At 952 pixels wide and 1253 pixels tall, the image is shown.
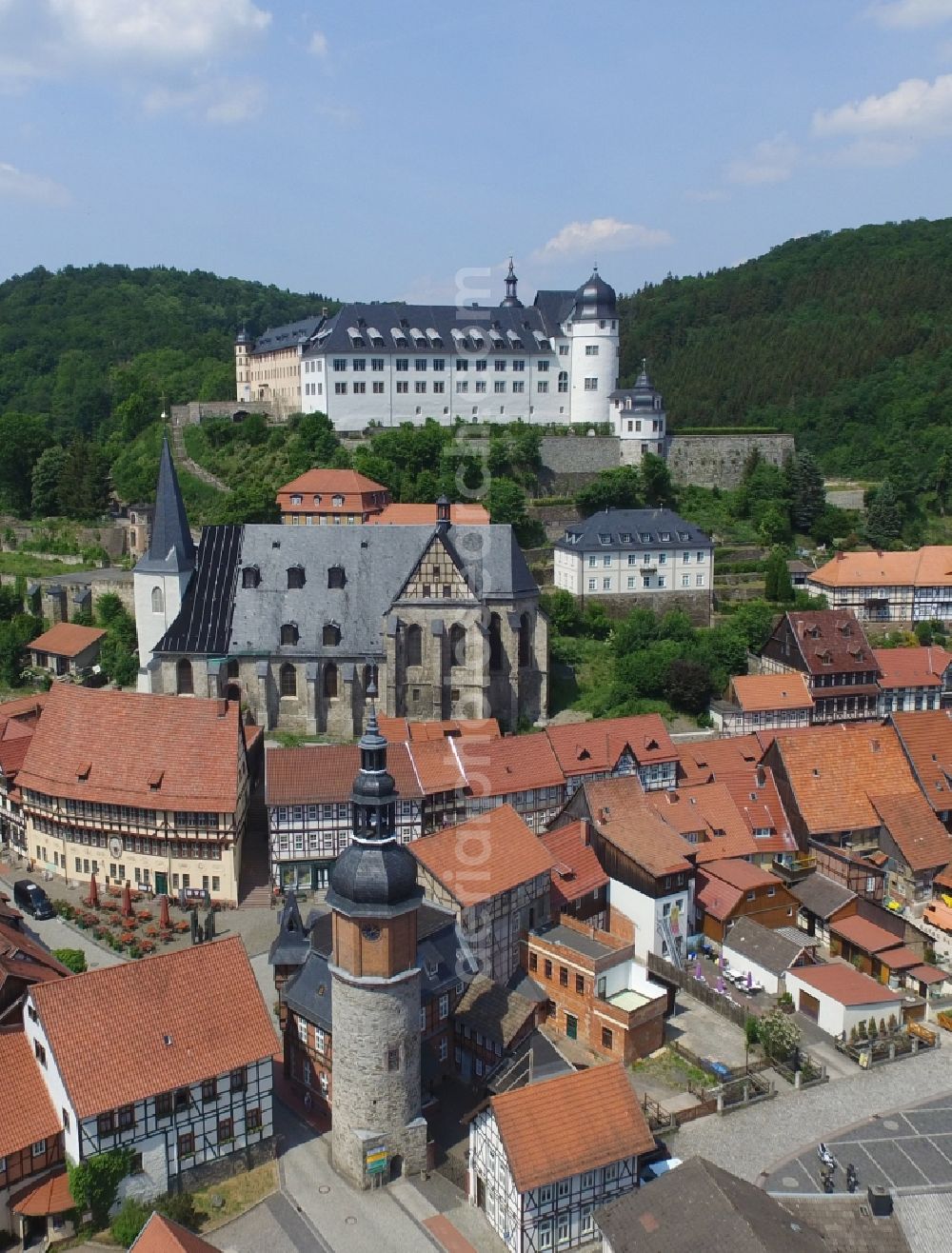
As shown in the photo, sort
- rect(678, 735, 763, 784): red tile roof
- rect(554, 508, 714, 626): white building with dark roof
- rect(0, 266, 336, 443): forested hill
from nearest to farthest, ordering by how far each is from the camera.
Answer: rect(678, 735, 763, 784): red tile roof, rect(554, 508, 714, 626): white building with dark roof, rect(0, 266, 336, 443): forested hill

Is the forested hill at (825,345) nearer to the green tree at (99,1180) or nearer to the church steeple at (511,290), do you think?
the church steeple at (511,290)

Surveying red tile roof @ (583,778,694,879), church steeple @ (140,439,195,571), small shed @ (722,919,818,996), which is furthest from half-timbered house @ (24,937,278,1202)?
church steeple @ (140,439,195,571)

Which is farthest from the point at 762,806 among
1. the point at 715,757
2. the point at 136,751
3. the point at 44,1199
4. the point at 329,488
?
the point at 329,488

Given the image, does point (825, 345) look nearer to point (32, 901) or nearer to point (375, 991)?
point (32, 901)

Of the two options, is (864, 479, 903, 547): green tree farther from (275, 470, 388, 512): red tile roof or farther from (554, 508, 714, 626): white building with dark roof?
(275, 470, 388, 512): red tile roof

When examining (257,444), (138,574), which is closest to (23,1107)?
(138,574)

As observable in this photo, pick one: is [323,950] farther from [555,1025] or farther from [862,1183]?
[862,1183]
